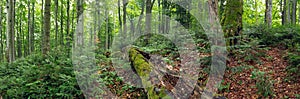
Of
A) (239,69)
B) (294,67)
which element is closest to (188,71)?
(239,69)

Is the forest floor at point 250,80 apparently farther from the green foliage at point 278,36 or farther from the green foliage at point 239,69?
the green foliage at point 278,36

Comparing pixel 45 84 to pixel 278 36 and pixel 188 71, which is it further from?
pixel 278 36

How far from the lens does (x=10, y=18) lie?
11.6m

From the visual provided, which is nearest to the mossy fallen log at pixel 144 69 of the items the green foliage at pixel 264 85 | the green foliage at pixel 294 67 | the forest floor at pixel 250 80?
the forest floor at pixel 250 80

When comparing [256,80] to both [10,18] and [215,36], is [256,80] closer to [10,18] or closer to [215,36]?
[215,36]

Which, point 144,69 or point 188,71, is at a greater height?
point 144,69

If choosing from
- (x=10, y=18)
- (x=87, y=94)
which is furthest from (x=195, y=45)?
(x=10, y=18)

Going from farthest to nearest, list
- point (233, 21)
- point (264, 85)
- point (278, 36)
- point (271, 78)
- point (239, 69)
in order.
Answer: point (278, 36), point (233, 21), point (239, 69), point (271, 78), point (264, 85)

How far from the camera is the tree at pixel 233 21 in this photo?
306 inches

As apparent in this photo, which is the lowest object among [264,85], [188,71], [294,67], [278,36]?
[264,85]

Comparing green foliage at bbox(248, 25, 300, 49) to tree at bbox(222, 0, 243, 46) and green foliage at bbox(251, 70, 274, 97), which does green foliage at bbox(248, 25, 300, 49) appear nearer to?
tree at bbox(222, 0, 243, 46)

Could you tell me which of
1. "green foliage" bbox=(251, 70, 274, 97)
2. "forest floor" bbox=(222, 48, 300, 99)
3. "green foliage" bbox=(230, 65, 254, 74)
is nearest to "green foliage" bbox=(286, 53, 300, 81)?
A: "forest floor" bbox=(222, 48, 300, 99)

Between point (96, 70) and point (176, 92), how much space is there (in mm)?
2650

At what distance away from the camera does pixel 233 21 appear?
312 inches
